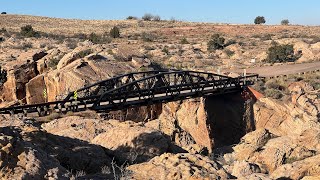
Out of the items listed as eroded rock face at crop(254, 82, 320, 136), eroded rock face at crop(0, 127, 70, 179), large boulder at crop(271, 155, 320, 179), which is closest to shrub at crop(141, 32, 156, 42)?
Answer: eroded rock face at crop(254, 82, 320, 136)

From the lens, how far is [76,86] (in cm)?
2344

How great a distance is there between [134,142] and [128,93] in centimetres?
950

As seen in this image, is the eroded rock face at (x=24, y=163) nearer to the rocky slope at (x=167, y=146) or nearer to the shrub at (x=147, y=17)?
the rocky slope at (x=167, y=146)

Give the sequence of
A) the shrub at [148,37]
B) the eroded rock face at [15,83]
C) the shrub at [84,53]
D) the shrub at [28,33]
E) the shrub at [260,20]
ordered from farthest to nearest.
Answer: the shrub at [260,20] < the shrub at [148,37] < the shrub at [28,33] < the shrub at [84,53] < the eroded rock face at [15,83]

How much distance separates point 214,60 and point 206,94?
2425 centimetres

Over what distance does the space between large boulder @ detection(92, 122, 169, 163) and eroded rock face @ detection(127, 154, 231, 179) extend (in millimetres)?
2882

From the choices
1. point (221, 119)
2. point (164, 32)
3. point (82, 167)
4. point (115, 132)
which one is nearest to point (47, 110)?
point (115, 132)

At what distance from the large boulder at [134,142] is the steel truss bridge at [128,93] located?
21.7 ft

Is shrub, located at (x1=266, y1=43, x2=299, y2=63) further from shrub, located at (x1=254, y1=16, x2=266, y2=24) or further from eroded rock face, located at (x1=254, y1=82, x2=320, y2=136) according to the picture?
shrub, located at (x1=254, y1=16, x2=266, y2=24)

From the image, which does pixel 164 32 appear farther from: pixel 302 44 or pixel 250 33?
pixel 302 44

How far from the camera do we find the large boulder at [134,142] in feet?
36.4

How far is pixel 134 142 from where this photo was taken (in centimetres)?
1166

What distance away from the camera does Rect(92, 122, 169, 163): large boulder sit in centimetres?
1111

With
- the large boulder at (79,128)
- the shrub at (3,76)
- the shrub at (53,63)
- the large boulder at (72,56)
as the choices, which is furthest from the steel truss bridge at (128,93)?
the shrub at (3,76)
